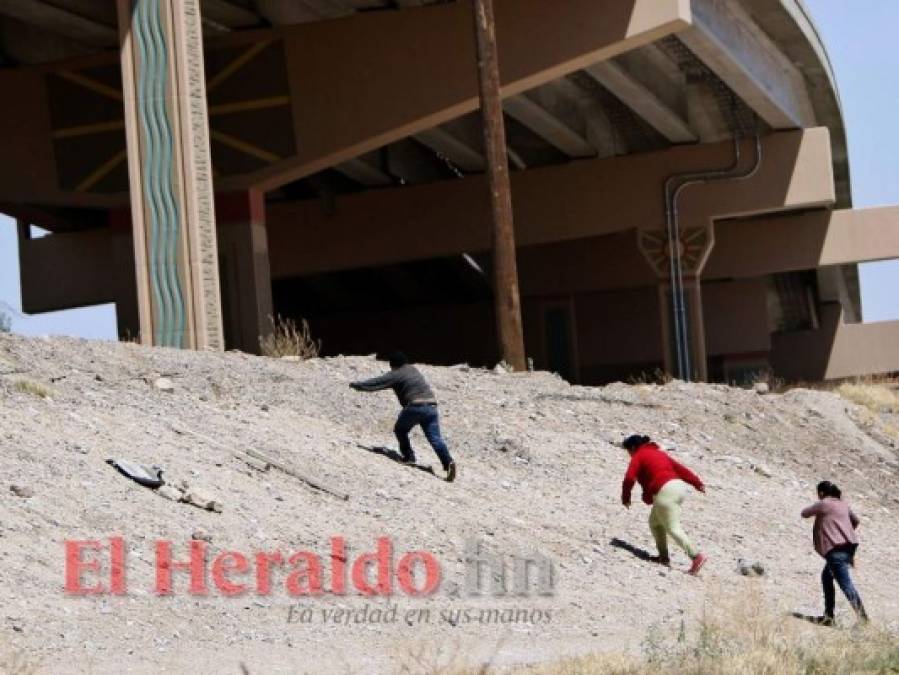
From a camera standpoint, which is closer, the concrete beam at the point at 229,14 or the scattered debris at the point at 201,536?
the scattered debris at the point at 201,536

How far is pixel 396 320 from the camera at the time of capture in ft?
186

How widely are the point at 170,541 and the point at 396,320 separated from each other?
41.4 m

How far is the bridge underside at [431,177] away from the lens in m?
28.3

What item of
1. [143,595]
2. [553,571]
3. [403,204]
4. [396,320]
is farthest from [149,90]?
[396,320]

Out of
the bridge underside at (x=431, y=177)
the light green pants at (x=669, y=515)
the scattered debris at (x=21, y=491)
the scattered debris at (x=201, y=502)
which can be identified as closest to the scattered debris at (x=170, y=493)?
the scattered debris at (x=201, y=502)

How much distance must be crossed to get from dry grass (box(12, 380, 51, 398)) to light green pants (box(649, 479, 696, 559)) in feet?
17.7

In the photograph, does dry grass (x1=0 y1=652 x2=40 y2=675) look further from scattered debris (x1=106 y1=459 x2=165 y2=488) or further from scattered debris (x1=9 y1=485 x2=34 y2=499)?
scattered debris (x1=106 y1=459 x2=165 y2=488)

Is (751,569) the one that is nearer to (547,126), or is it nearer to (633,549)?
(633,549)

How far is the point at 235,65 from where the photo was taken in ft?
123

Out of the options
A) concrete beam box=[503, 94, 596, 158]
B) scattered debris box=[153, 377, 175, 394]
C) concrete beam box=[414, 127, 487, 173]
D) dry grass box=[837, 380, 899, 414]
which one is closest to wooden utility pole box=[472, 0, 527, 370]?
dry grass box=[837, 380, 899, 414]

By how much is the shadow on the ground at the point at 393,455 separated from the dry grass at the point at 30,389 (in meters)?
3.27

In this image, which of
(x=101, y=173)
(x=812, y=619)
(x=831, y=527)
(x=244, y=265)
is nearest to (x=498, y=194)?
(x=244, y=265)

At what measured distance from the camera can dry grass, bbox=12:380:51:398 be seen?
18828mm

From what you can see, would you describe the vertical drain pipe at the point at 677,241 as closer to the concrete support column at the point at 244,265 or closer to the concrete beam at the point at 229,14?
the concrete support column at the point at 244,265
